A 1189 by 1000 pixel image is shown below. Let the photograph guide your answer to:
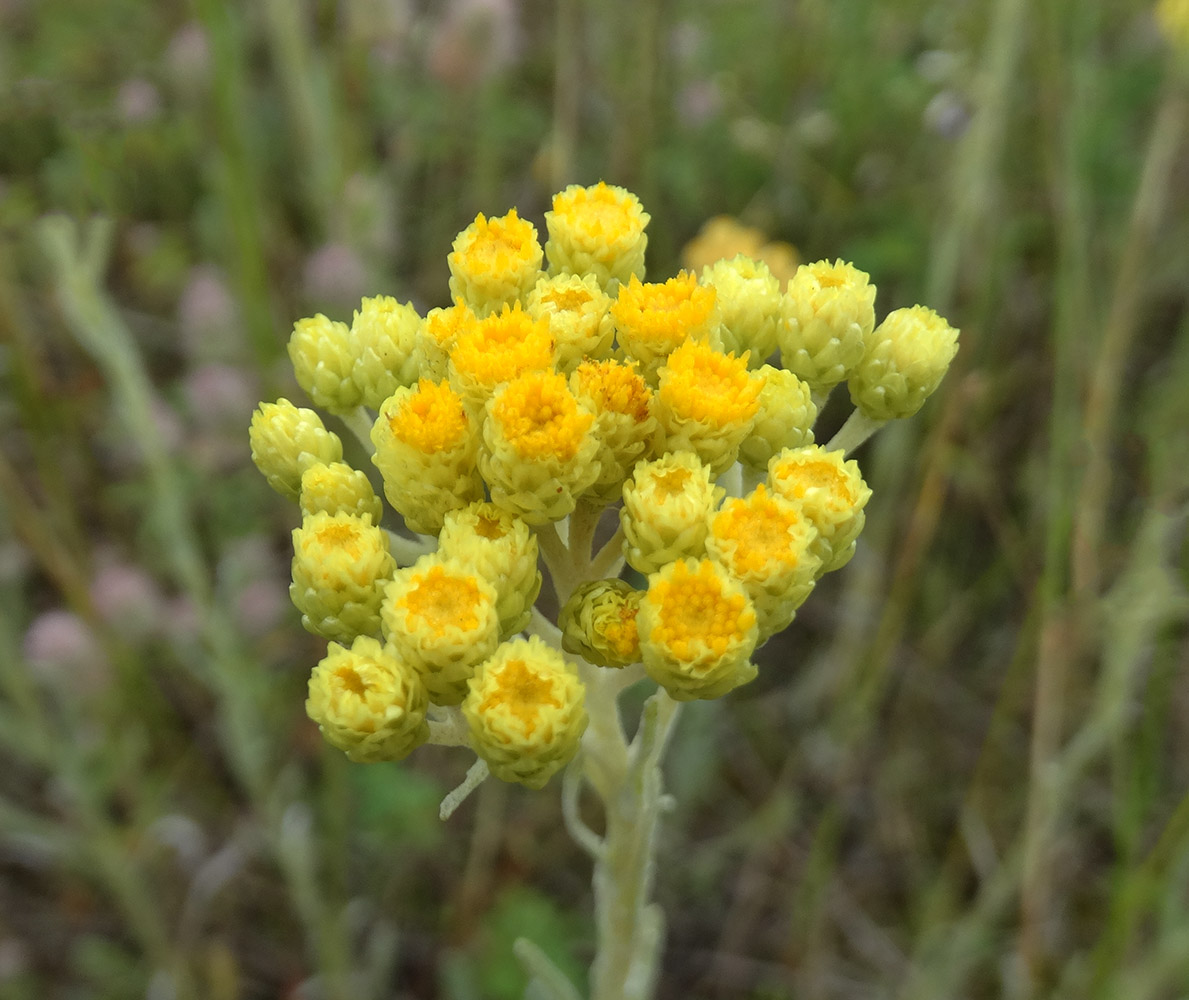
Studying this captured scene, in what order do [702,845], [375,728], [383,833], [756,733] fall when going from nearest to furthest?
[375,728] → [383,833] → [702,845] → [756,733]

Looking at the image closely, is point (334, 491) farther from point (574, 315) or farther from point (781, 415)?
point (781, 415)

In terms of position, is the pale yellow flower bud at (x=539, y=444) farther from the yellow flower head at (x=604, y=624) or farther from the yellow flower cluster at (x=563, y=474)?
the yellow flower head at (x=604, y=624)

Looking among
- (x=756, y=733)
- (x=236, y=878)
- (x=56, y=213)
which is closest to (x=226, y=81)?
(x=56, y=213)

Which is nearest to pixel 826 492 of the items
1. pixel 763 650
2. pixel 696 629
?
pixel 696 629

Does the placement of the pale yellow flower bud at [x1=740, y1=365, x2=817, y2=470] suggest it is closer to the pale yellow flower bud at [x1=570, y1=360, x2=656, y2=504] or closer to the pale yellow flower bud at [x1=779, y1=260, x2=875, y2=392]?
the pale yellow flower bud at [x1=779, y1=260, x2=875, y2=392]

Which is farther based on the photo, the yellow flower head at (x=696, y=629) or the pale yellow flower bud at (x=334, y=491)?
the pale yellow flower bud at (x=334, y=491)

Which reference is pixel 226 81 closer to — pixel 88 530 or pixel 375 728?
pixel 375 728

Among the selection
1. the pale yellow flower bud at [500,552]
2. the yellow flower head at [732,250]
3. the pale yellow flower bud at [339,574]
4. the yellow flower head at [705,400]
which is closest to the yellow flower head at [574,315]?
the yellow flower head at [705,400]
